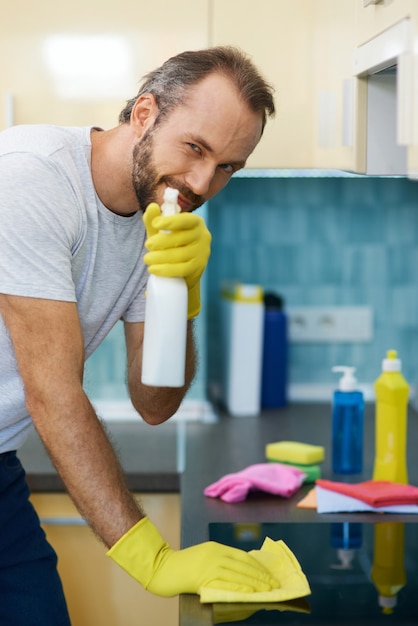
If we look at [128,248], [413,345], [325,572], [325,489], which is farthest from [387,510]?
[413,345]

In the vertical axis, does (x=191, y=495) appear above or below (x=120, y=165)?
below

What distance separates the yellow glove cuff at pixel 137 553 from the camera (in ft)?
4.45

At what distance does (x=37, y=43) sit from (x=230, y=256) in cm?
78

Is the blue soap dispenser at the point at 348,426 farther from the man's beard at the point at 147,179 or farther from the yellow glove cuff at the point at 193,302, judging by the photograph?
the man's beard at the point at 147,179

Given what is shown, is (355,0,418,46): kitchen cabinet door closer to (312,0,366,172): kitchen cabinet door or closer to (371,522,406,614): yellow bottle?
(312,0,366,172): kitchen cabinet door

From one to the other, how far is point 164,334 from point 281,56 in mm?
1068

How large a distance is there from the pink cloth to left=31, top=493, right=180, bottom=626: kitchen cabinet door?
209 millimetres

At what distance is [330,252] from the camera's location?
107 inches

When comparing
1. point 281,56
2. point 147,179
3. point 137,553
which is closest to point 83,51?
point 281,56

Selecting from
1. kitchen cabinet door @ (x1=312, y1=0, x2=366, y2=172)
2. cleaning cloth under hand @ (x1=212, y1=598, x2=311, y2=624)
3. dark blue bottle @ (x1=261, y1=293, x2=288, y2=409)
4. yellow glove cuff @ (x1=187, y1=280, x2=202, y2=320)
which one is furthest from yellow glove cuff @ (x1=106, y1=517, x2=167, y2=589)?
dark blue bottle @ (x1=261, y1=293, x2=288, y2=409)

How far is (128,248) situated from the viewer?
1696 mm

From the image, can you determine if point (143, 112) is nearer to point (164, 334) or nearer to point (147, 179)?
point (147, 179)

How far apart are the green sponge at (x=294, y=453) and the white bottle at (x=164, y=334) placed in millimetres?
696

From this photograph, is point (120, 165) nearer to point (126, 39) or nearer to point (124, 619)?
point (126, 39)
